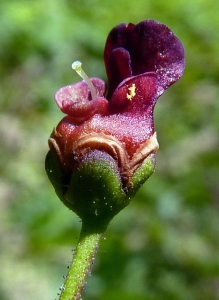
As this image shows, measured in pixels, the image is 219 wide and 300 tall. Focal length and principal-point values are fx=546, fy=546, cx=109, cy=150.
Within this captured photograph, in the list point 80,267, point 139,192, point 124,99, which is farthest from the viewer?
point 139,192

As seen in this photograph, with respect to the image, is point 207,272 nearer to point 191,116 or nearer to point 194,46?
point 191,116

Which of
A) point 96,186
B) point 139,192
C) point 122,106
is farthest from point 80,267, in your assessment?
point 139,192

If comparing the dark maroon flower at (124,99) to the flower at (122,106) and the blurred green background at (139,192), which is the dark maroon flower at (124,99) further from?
the blurred green background at (139,192)

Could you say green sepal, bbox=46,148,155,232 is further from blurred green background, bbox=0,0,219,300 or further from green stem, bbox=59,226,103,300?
blurred green background, bbox=0,0,219,300

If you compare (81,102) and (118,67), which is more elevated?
(118,67)

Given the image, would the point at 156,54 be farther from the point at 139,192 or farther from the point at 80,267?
the point at 139,192

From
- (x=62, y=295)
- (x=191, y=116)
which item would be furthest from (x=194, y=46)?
(x=62, y=295)
